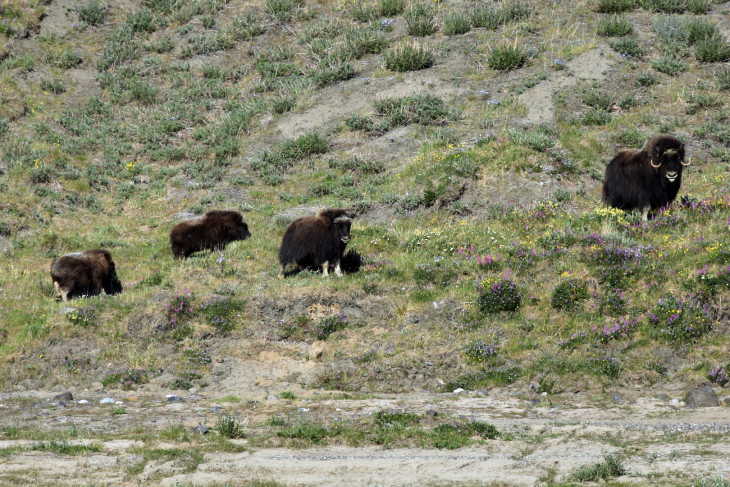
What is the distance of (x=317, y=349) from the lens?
14867mm

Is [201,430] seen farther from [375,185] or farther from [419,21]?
[419,21]

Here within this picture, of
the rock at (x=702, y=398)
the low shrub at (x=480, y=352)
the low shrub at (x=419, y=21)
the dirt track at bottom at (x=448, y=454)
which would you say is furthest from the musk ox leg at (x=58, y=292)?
the low shrub at (x=419, y=21)

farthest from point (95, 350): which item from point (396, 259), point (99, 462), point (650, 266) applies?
point (650, 266)

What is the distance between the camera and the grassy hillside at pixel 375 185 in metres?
14.4

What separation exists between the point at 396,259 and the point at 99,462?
943 cm

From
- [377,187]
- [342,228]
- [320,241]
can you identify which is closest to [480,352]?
[342,228]

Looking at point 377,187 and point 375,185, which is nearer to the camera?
point 377,187

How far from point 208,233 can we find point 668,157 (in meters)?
11.5

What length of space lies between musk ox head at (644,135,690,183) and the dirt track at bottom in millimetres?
7107

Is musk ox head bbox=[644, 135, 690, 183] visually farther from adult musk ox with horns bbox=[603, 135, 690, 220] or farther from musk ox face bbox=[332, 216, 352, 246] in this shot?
musk ox face bbox=[332, 216, 352, 246]

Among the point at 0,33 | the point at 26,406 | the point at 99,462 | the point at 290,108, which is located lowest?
the point at 26,406

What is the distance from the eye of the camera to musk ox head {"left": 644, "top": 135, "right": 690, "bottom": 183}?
17.3m

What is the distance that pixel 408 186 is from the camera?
22062 mm

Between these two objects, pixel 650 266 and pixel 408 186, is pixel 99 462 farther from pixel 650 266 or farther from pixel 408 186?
pixel 408 186
